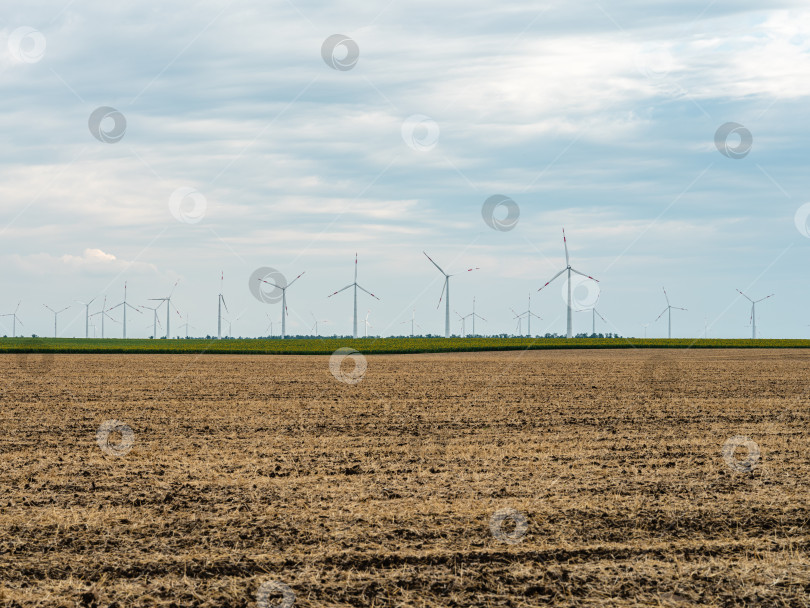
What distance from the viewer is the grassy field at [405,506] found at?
8.25 m

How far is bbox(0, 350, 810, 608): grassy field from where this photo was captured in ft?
27.1

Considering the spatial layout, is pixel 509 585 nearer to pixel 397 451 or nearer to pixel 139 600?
pixel 139 600

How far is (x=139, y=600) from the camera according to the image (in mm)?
7891

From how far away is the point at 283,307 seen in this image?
118 meters

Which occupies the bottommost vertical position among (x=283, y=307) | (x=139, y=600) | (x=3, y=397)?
(x=139, y=600)

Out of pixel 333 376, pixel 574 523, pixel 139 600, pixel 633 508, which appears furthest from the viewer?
pixel 333 376

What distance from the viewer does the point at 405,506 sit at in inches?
450

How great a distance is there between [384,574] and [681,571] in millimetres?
3148

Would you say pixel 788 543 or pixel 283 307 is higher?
pixel 283 307

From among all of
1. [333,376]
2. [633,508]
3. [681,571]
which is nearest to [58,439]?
[633,508]

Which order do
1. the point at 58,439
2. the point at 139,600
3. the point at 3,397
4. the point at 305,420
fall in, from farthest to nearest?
the point at 3,397
the point at 305,420
the point at 58,439
the point at 139,600

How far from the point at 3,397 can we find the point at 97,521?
794 inches

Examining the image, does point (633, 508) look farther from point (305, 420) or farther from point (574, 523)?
point (305, 420)

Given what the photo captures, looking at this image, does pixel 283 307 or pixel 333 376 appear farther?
pixel 283 307
